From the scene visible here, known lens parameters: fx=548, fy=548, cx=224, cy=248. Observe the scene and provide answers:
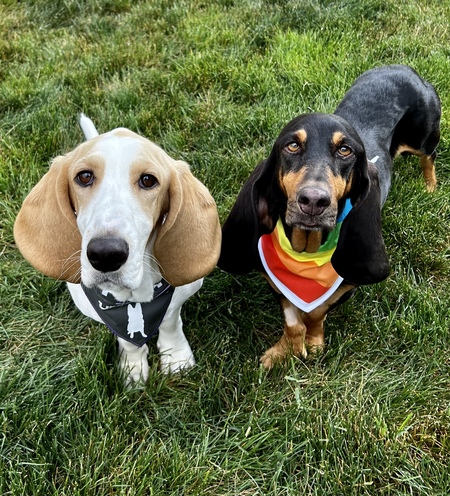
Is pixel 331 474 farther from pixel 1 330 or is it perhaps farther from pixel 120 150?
pixel 1 330

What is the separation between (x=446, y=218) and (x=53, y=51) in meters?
4.07

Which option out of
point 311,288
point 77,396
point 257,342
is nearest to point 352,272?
point 311,288

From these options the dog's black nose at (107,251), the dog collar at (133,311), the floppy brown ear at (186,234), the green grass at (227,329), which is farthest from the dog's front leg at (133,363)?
the dog's black nose at (107,251)

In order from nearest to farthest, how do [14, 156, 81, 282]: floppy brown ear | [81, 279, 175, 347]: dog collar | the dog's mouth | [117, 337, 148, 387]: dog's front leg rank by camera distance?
[14, 156, 81, 282]: floppy brown ear < the dog's mouth < [81, 279, 175, 347]: dog collar < [117, 337, 148, 387]: dog's front leg

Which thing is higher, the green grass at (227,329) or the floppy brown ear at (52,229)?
the floppy brown ear at (52,229)

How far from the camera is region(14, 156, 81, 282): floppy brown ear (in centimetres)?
239

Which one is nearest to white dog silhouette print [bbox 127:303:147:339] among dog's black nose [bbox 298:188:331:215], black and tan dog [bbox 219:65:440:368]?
black and tan dog [bbox 219:65:440:368]

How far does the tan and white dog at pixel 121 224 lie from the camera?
82.4 inches

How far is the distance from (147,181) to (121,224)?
333mm

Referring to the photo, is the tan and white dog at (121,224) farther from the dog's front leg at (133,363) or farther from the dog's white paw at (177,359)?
the dog's white paw at (177,359)

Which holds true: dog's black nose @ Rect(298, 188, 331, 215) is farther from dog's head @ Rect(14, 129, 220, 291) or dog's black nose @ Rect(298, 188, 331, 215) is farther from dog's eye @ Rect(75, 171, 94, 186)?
dog's eye @ Rect(75, 171, 94, 186)

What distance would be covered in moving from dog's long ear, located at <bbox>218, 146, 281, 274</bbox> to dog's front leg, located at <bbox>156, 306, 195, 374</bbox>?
47cm

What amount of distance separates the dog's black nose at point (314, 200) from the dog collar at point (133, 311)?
2.58ft

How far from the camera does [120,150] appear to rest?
2273mm
